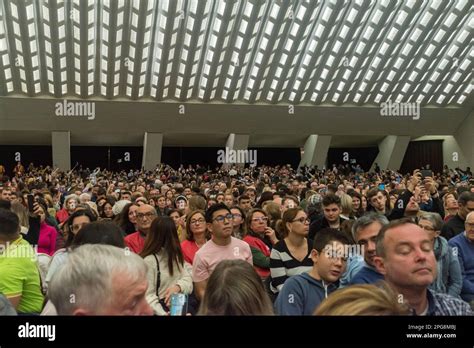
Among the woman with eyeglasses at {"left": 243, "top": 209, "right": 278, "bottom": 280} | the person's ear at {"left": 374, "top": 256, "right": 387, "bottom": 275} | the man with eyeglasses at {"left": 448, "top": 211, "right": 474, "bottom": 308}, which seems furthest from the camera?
the woman with eyeglasses at {"left": 243, "top": 209, "right": 278, "bottom": 280}

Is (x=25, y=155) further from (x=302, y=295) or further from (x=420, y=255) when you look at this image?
(x=420, y=255)

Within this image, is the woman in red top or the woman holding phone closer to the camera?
the woman holding phone

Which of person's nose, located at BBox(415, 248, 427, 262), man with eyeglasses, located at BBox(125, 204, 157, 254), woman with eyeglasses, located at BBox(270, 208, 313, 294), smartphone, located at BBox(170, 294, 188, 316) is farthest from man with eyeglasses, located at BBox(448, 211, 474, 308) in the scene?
man with eyeglasses, located at BBox(125, 204, 157, 254)

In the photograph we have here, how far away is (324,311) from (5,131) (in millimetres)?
30361

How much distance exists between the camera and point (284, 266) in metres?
4.81

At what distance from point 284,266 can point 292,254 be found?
0.45ft

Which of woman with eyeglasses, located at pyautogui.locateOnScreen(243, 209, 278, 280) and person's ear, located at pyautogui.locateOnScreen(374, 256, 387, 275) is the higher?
woman with eyeglasses, located at pyautogui.locateOnScreen(243, 209, 278, 280)

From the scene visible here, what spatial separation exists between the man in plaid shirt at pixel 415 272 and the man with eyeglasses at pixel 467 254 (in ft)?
7.04

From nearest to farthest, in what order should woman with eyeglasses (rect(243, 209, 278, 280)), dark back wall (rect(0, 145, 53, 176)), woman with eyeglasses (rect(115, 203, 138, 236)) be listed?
woman with eyeglasses (rect(243, 209, 278, 280)) < woman with eyeglasses (rect(115, 203, 138, 236)) < dark back wall (rect(0, 145, 53, 176))

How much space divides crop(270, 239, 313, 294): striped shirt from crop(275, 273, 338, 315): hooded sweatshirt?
898 millimetres

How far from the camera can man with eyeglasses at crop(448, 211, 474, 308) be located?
16.8 feet

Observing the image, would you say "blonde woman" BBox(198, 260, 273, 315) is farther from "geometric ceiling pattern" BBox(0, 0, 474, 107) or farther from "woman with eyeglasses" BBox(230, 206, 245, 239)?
"geometric ceiling pattern" BBox(0, 0, 474, 107)

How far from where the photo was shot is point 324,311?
218 centimetres
